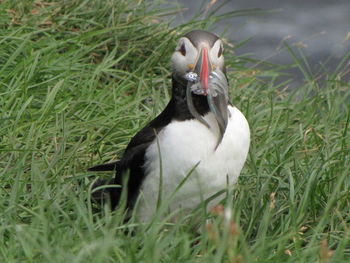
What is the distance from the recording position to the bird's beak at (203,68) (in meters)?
4.38

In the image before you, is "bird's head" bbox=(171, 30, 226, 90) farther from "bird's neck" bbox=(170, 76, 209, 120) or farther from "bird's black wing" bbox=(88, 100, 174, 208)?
"bird's black wing" bbox=(88, 100, 174, 208)

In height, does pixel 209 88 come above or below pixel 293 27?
above

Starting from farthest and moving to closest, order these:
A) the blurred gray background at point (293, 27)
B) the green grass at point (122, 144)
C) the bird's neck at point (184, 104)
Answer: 1. the blurred gray background at point (293, 27)
2. the bird's neck at point (184, 104)
3. the green grass at point (122, 144)

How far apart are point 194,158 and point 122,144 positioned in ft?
3.96

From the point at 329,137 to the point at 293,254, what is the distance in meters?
1.80

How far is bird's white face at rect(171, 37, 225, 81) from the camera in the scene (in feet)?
14.6

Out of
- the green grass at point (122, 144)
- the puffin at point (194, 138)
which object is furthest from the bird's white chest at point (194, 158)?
the green grass at point (122, 144)

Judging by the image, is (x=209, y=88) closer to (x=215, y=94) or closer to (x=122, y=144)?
(x=215, y=94)

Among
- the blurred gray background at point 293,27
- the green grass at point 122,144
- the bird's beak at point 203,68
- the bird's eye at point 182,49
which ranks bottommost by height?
the blurred gray background at point 293,27

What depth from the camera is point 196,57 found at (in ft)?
14.8

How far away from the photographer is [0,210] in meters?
4.32

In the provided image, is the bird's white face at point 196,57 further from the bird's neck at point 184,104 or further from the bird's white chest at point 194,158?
the bird's white chest at point 194,158

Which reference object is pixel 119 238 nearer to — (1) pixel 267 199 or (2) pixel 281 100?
(1) pixel 267 199

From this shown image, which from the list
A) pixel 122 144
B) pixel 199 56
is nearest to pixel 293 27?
pixel 122 144
